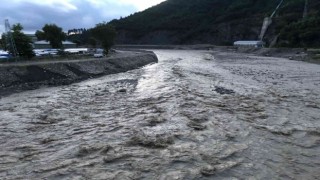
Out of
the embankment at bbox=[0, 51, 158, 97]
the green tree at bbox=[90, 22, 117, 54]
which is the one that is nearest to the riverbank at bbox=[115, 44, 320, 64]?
the embankment at bbox=[0, 51, 158, 97]

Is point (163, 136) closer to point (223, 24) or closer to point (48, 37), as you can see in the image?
point (48, 37)

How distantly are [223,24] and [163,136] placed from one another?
141 metres

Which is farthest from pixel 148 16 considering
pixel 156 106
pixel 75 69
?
pixel 156 106

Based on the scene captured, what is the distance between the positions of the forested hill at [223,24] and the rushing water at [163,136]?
74.2 meters

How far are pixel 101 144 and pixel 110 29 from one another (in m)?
73.9

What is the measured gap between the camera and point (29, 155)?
1271 centimetres

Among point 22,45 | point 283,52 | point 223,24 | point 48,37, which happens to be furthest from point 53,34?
point 223,24

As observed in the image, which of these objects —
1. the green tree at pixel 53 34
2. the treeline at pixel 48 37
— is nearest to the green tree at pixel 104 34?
the treeline at pixel 48 37

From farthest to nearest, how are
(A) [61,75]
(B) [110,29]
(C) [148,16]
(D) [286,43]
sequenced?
1. (C) [148,16]
2. (D) [286,43]
3. (B) [110,29]
4. (A) [61,75]

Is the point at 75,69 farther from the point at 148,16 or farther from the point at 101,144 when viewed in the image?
the point at 148,16

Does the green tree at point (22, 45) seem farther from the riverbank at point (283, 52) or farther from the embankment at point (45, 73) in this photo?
the riverbank at point (283, 52)

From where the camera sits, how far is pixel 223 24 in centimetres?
15000

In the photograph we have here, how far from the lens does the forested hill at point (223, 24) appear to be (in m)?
95.9

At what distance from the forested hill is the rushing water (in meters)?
74.2
